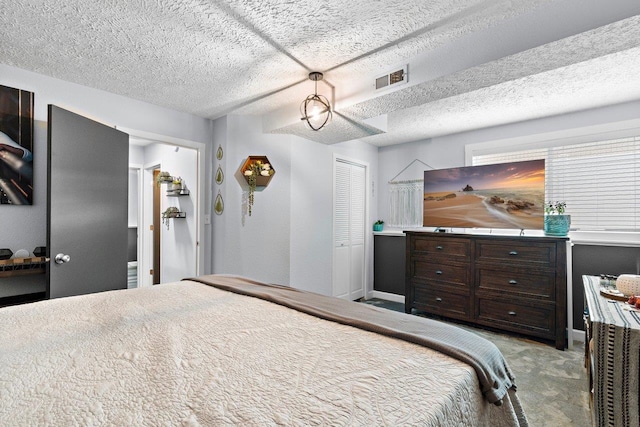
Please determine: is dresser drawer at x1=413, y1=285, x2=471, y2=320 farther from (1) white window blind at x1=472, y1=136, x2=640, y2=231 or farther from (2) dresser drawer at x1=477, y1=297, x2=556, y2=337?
(1) white window blind at x1=472, y1=136, x2=640, y2=231

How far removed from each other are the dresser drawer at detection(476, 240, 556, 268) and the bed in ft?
7.87

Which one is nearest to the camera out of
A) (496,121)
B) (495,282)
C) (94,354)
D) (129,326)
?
(94,354)

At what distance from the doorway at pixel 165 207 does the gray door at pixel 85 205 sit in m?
0.51

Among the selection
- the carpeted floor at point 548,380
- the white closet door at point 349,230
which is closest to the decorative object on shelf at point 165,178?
the white closet door at point 349,230

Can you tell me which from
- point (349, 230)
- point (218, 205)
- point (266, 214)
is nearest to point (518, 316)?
point (349, 230)

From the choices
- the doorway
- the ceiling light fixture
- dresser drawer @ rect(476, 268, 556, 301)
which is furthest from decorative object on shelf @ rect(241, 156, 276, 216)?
dresser drawer @ rect(476, 268, 556, 301)

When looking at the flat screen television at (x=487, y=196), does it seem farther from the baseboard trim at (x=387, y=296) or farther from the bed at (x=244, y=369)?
the bed at (x=244, y=369)

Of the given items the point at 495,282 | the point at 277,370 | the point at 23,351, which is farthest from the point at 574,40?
the point at 23,351

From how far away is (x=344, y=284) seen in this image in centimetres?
438

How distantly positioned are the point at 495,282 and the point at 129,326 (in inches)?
132

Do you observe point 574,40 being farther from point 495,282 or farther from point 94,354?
point 94,354

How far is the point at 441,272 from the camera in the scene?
370 centimetres

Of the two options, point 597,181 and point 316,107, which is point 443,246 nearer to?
point 597,181

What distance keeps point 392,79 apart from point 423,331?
Answer: 6.11 feet
